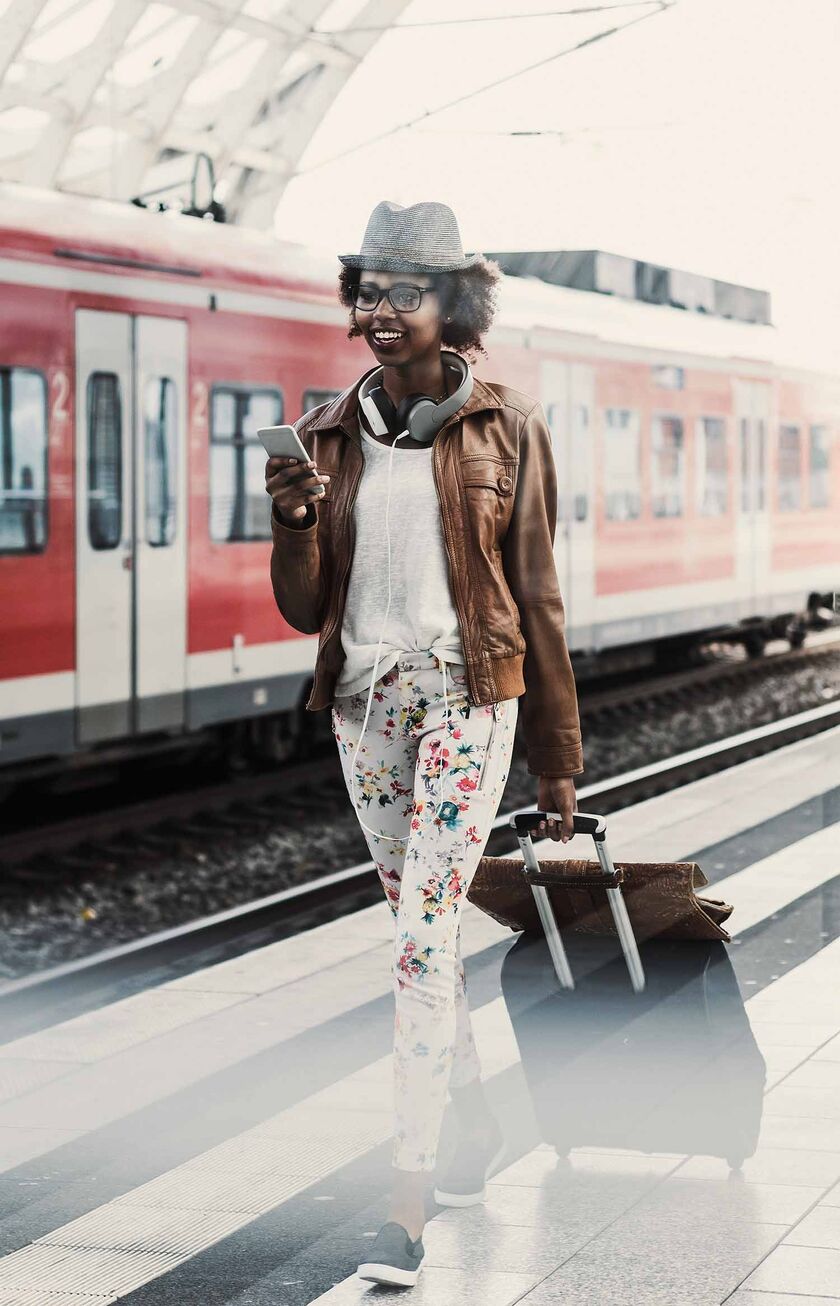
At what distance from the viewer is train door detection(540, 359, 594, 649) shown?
13.4 meters

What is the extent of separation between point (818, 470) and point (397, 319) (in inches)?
538

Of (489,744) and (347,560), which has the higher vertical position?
(347,560)

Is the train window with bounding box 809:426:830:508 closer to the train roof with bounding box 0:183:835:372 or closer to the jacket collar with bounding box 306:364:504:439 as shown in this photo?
the train roof with bounding box 0:183:835:372

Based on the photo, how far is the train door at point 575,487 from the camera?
44.1 feet

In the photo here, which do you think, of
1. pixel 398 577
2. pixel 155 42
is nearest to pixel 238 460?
pixel 155 42

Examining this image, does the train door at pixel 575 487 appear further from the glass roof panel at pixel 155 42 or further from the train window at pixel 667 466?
the glass roof panel at pixel 155 42

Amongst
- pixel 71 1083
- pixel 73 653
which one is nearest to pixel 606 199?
pixel 73 653

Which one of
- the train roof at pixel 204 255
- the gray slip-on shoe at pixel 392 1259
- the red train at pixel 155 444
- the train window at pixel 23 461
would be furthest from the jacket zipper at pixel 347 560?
the train window at pixel 23 461

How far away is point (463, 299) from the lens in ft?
11.5

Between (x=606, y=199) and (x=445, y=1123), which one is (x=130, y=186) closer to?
(x=606, y=199)

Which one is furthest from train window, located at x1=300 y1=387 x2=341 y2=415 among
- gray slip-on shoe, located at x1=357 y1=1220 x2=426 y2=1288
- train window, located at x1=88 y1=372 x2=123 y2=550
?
gray slip-on shoe, located at x1=357 y1=1220 x2=426 y2=1288

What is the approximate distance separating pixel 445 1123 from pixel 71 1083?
1.24 meters

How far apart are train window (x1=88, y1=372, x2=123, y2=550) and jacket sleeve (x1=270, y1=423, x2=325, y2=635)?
5.79 metres

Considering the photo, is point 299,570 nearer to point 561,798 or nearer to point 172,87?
point 561,798
